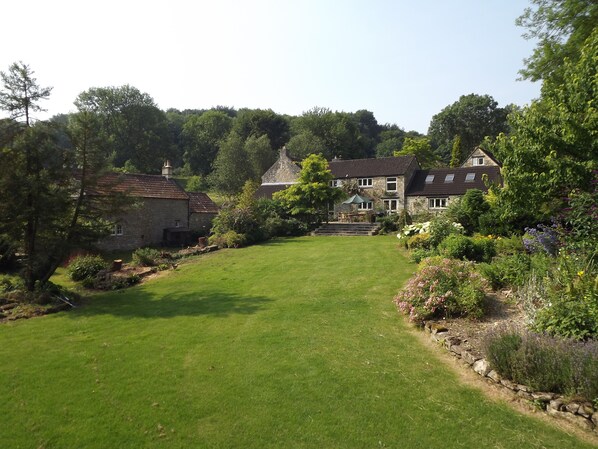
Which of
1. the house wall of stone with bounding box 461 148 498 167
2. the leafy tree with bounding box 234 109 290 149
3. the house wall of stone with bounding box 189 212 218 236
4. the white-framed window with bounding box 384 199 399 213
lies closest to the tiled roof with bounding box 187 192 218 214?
the house wall of stone with bounding box 189 212 218 236

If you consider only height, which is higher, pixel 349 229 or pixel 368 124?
pixel 368 124

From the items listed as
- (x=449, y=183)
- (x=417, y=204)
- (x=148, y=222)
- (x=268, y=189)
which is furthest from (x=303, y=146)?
(x=148, y=222)

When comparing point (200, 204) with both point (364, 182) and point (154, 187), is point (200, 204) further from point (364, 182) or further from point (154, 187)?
point (364, 182)

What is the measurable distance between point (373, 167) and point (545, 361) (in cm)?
3914

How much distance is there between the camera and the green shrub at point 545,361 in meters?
5.70

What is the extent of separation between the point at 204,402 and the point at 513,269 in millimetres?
8911

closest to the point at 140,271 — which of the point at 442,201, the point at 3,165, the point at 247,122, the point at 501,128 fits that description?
the point at 3,165

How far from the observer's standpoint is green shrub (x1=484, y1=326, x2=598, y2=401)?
570 centimetres

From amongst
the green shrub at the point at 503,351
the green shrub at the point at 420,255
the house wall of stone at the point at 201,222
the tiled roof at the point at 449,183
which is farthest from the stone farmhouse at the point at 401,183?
the green shrub at the point at 503,351

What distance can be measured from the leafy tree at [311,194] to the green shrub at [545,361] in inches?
1050

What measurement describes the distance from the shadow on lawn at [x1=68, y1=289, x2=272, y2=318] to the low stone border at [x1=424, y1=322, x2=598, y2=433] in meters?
5.71

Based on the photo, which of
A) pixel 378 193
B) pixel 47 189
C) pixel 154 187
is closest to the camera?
pixel 47 189

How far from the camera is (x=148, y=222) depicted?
28.1m

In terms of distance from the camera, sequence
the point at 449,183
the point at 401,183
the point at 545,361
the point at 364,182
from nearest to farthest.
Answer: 1. the point at 545,361
2. the point at 449,183
3. the point at 401,183
4. the point at 364,182
